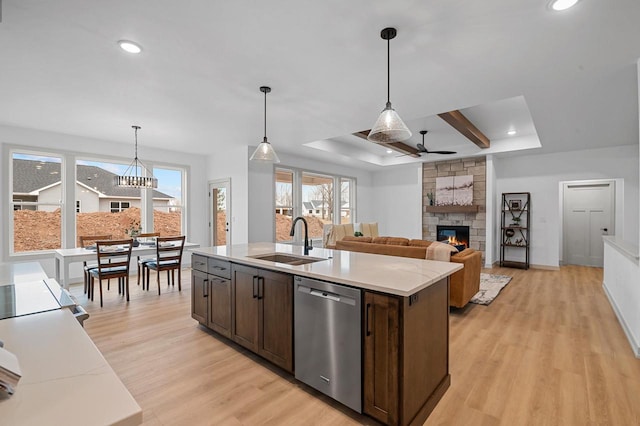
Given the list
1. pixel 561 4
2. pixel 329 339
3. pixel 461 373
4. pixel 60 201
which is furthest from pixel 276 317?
pixel 60 201

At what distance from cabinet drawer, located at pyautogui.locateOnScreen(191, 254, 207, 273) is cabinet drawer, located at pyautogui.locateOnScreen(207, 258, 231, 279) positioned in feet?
0.31

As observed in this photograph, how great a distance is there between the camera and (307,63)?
278cm

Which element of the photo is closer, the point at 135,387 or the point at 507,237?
the point at 135,387

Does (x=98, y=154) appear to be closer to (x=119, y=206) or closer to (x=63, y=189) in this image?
(x=63, y=189)

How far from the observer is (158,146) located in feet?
19.9

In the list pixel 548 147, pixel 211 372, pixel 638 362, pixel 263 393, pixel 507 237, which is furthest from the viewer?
pixel 507 237

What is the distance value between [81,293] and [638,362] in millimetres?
6664

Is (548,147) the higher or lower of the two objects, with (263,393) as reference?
higher

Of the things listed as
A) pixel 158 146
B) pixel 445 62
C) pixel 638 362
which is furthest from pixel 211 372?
pixel 158 146

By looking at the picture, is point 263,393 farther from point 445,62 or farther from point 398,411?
point 445,62

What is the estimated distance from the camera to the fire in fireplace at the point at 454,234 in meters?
7.29

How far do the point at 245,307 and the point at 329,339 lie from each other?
0.98 m

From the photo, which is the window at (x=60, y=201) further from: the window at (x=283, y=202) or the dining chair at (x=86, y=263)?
the window at (x=283, y=202)

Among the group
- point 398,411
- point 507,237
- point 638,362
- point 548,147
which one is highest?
point 548,147
